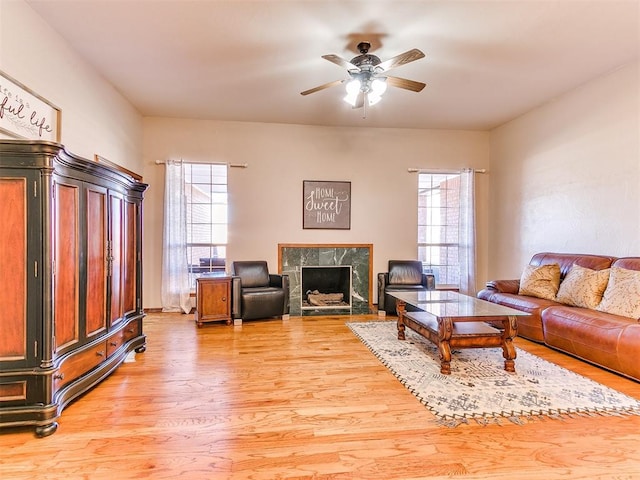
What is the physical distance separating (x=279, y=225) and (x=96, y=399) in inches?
134

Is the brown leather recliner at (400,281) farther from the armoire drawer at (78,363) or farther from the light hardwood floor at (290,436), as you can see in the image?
the armoire drawer at (78,363)

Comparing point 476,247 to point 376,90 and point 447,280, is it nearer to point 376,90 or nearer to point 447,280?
point 447,280

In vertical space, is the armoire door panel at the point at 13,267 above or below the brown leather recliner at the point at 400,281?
above

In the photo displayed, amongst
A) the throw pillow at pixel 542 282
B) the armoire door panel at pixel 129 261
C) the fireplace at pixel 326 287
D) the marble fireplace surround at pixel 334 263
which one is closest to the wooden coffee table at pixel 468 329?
the throw pillow at pixel 542 282

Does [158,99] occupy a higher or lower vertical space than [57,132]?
higher

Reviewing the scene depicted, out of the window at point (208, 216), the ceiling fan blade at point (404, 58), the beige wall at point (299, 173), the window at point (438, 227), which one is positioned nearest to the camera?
the ceiling fan blade at point (404, 58)

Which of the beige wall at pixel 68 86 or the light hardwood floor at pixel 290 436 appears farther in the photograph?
the beige wall at pixel 68 86

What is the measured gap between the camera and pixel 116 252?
2.79 m

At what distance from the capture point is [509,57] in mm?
3271

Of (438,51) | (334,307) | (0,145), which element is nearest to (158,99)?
(0,145)

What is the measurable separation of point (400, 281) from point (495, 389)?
2.67 meters

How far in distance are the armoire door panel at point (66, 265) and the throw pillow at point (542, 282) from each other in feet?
14.8

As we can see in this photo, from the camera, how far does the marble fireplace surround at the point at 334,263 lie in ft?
17.0

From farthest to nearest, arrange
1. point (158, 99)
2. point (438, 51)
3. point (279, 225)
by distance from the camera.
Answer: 1. point (279, 225)
2. point (158, 99)
3. point (438, 51)
